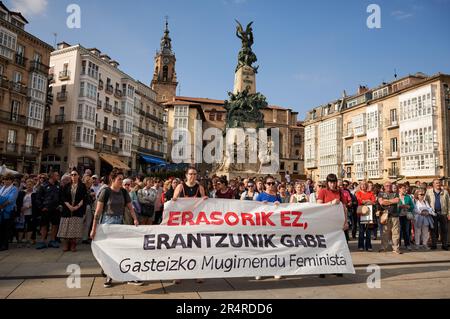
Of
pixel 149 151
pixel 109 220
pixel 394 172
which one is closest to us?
pixel 109 220

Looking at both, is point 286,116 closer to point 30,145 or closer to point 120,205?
point 30,145

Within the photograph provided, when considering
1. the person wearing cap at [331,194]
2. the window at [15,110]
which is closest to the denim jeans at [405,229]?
the person wearing cap at [331,194]

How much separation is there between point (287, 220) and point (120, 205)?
330 centimetres

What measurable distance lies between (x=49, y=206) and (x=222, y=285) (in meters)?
6.06

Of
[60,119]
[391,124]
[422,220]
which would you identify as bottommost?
[422,220]

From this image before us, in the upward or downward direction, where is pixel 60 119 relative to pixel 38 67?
downward

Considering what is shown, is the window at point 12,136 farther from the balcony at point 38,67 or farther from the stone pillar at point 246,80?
the stone pillar at point 246,80

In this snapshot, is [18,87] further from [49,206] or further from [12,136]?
[49,206]

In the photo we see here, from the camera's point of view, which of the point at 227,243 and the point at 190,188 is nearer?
the point at 227,243

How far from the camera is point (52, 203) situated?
9.31 meters

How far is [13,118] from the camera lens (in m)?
35.4

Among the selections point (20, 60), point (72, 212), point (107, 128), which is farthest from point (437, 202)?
point (107, 128)
